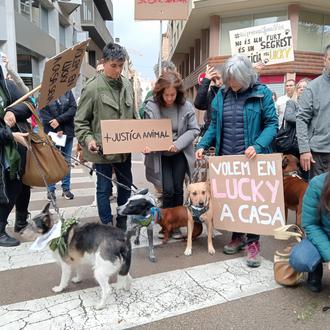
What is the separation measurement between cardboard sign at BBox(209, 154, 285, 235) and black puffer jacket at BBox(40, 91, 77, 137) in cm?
367

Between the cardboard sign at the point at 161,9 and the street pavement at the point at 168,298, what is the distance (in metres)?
3.97

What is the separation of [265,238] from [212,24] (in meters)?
15.5

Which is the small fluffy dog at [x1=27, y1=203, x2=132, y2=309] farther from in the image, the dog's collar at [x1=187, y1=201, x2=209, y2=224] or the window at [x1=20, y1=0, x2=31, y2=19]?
the window at [x1=20, y1=0, x2=31, y2=19]

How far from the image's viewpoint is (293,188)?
4.41m

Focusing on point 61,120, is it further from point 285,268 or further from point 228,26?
point 228,26

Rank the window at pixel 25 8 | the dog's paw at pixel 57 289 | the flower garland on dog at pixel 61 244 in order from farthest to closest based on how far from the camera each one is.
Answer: the window at pixel 25 8, the dog's paw at pixel 57 289, the flower garland on dog at pixel 61 244

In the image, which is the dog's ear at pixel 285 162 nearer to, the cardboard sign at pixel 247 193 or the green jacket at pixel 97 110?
the cardboard sign at pixel 247 193

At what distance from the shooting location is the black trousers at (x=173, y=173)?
4355 mm

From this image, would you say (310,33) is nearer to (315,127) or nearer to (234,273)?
(315,127)

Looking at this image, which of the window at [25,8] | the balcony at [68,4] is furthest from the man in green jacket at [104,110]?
the balcony at [68,4]

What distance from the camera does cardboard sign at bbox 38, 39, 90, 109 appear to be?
3633 mm

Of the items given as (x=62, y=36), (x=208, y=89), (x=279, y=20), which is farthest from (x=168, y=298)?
(x=62, y=36)

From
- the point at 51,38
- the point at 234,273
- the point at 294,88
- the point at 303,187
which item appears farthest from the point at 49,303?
the point at 51,38

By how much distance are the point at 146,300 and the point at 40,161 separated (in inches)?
85.1
